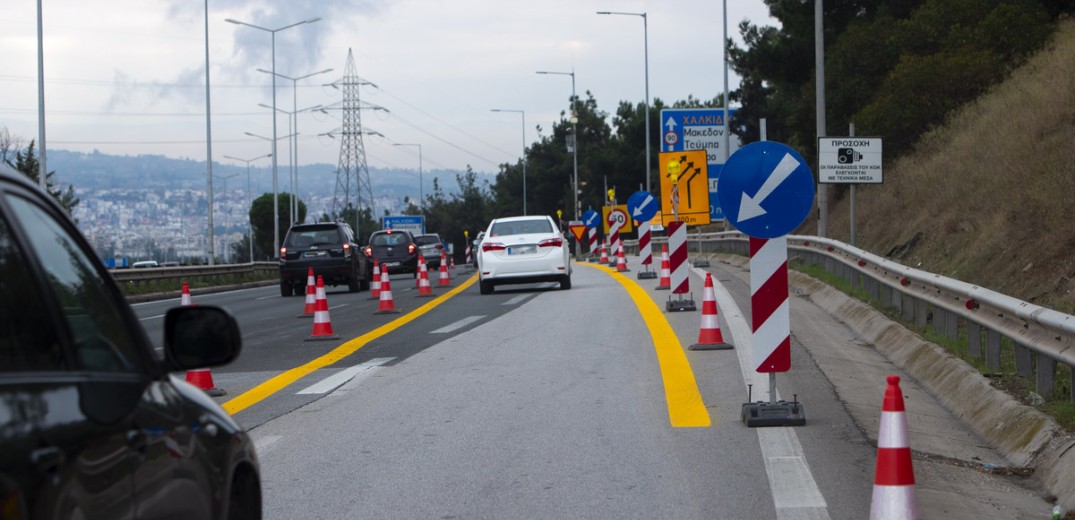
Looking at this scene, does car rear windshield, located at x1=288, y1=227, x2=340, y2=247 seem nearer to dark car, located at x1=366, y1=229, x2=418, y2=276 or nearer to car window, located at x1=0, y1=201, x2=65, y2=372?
dark car, located at x1=366, y1=229, x2=418, y2=276

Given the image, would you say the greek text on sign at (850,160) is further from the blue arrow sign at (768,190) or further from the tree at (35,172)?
the tree at (35,172)

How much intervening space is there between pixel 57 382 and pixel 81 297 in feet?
2.01

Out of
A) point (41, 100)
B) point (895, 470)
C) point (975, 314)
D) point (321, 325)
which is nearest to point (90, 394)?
point (895, 470)

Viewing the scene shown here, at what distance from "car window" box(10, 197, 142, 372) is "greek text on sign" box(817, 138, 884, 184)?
1833 cm

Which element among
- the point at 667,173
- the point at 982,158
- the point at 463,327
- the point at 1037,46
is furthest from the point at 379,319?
the point at 1037,46

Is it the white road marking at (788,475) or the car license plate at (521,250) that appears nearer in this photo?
the white road marking at (788,475)

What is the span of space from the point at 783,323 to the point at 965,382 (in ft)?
5.07

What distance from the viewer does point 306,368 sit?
13453 millimetres

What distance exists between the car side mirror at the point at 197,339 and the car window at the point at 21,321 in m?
0.70

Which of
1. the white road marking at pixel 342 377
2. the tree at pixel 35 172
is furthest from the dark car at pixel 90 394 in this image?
the tree at pixel 35 172

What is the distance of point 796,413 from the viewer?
8867mm

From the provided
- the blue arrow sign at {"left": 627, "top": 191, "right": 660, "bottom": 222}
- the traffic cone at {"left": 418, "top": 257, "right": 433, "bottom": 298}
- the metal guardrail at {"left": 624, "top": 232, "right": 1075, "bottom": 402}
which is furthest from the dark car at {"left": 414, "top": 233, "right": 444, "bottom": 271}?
the metal guardrail at {"left": 624, "top": 232, "right": 1075, "bottom": 402}

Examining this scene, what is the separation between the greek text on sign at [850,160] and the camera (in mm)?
20891

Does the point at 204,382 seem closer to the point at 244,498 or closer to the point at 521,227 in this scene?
the point at 244,498
